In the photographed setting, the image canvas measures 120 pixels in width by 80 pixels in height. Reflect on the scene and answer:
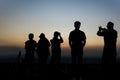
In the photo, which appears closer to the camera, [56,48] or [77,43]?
[77,43]

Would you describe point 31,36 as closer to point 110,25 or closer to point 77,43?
point 77,43

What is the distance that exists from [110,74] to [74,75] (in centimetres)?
144

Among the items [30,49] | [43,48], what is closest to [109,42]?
[43,48]

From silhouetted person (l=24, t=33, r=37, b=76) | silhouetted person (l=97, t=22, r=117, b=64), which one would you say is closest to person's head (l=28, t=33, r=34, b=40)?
silhouetted person (l=24, t=33, r=37, b=76)

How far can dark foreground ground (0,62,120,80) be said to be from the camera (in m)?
15.1

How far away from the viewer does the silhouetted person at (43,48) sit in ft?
62.7

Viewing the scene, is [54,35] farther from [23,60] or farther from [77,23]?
[77,23]

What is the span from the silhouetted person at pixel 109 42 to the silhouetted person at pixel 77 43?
0.75 metres

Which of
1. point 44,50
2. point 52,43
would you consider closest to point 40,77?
point 44,50

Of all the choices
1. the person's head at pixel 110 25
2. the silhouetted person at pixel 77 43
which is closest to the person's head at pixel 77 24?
the silhouetted person at pixel 77 43

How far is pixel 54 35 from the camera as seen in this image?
2039 centimetres

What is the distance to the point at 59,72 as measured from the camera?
1714cm

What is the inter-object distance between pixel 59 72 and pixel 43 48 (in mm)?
2469

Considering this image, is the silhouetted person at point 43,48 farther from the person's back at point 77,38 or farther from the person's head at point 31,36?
the person's back at point 77,38
